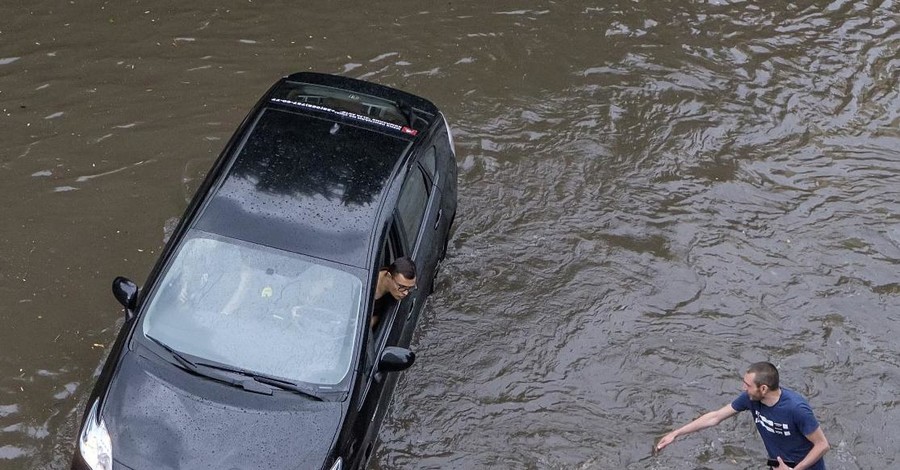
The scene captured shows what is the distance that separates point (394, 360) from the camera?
19.4ft

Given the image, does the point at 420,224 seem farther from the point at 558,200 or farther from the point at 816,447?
the point at 816,447

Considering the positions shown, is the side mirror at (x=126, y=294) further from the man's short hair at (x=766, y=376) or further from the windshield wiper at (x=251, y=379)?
the man's short hair at (x=766, y=376)

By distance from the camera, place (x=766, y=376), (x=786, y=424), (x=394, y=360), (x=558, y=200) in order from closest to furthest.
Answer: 1. (x=766, y=376)
2. (x=786, y=424)
3. (x=394, y=360)
4. (x=558, y=200)

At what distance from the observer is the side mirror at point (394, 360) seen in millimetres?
5910

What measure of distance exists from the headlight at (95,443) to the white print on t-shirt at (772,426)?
12.5 ft

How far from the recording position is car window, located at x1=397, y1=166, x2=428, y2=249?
22.1ft

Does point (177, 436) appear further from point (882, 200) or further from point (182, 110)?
point (882, 200)

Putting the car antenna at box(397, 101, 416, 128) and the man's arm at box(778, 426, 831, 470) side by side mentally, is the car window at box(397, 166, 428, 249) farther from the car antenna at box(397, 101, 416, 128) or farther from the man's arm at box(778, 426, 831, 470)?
the man's arm at box(778, 426, 831, 470)

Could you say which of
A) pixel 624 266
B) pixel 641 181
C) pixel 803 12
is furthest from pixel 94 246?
pixel 803 12

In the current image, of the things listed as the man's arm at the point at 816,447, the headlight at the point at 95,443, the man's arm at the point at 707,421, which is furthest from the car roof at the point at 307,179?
the man's arm at the point at 816,447

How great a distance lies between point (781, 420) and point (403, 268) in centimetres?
254

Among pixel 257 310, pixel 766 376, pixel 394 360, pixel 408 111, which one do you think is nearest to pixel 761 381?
pixel 766 376

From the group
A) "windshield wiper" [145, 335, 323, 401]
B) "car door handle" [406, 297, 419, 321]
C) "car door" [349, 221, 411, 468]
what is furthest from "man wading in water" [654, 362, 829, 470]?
"windshield wiper" [145, 335, 323, 401]

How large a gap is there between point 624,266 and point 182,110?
4739mm
